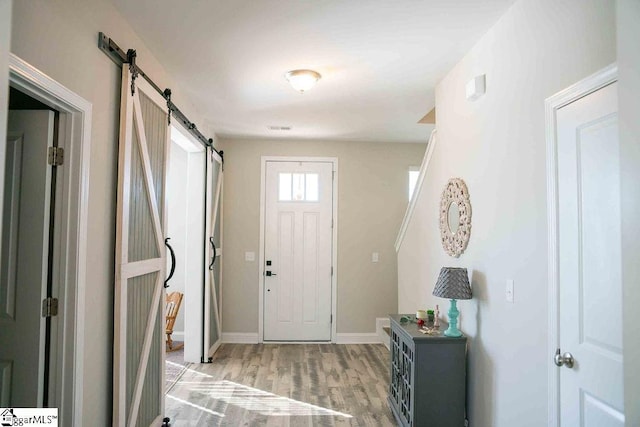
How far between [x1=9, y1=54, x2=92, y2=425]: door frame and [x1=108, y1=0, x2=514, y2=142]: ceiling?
73 cm

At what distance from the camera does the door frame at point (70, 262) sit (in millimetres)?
1879

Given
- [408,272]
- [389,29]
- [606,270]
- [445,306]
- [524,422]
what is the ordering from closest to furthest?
[606,270] → [524,422] → [389,29] → [445,306] → [408,272]

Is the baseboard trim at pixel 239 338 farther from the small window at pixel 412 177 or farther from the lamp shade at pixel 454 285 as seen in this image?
the lamp shade at pixel 454 285

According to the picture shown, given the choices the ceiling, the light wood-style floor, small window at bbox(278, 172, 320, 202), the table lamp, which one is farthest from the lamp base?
small window at bbox(278, 172, 320, 202)

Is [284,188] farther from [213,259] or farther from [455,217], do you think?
[455,217]

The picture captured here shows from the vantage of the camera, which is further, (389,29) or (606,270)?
(389,29)

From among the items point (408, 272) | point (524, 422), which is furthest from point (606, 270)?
point (408, 272)

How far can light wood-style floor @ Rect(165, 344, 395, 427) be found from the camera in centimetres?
319

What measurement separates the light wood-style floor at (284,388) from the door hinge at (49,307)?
1.66m

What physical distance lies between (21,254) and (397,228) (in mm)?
4449

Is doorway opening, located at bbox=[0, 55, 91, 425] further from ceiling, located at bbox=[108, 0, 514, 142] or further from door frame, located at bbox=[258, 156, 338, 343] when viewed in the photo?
door frame, located at bbox=[258, 156, 338, 343]

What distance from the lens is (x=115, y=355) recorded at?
7.34ft

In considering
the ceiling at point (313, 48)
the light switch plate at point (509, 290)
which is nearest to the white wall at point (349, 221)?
the ceiling at point (313, 48)

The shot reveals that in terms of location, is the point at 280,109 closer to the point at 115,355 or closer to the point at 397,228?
the point at 397,228
